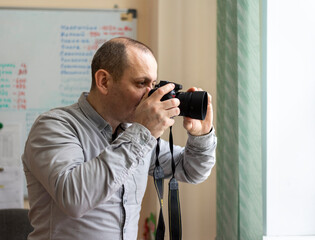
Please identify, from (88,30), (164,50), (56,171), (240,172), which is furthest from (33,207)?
(88,30)

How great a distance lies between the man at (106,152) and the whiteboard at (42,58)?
1027 mm

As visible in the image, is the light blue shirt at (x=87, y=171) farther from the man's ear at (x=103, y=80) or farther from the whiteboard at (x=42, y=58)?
the whiteboard at (x=42, y=58)

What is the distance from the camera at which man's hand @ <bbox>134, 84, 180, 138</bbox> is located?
0.99 m

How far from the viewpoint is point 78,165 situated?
3.08ft

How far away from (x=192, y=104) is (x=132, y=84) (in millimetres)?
203

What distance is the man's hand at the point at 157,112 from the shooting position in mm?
986

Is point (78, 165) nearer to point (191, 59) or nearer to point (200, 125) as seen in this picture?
point (200, 125)

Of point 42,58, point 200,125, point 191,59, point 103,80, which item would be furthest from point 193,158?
point 42,58

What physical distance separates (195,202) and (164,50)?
2.58 ft

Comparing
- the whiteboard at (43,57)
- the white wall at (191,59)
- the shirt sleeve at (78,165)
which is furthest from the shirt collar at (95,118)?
the whiteboard at (43,57)
